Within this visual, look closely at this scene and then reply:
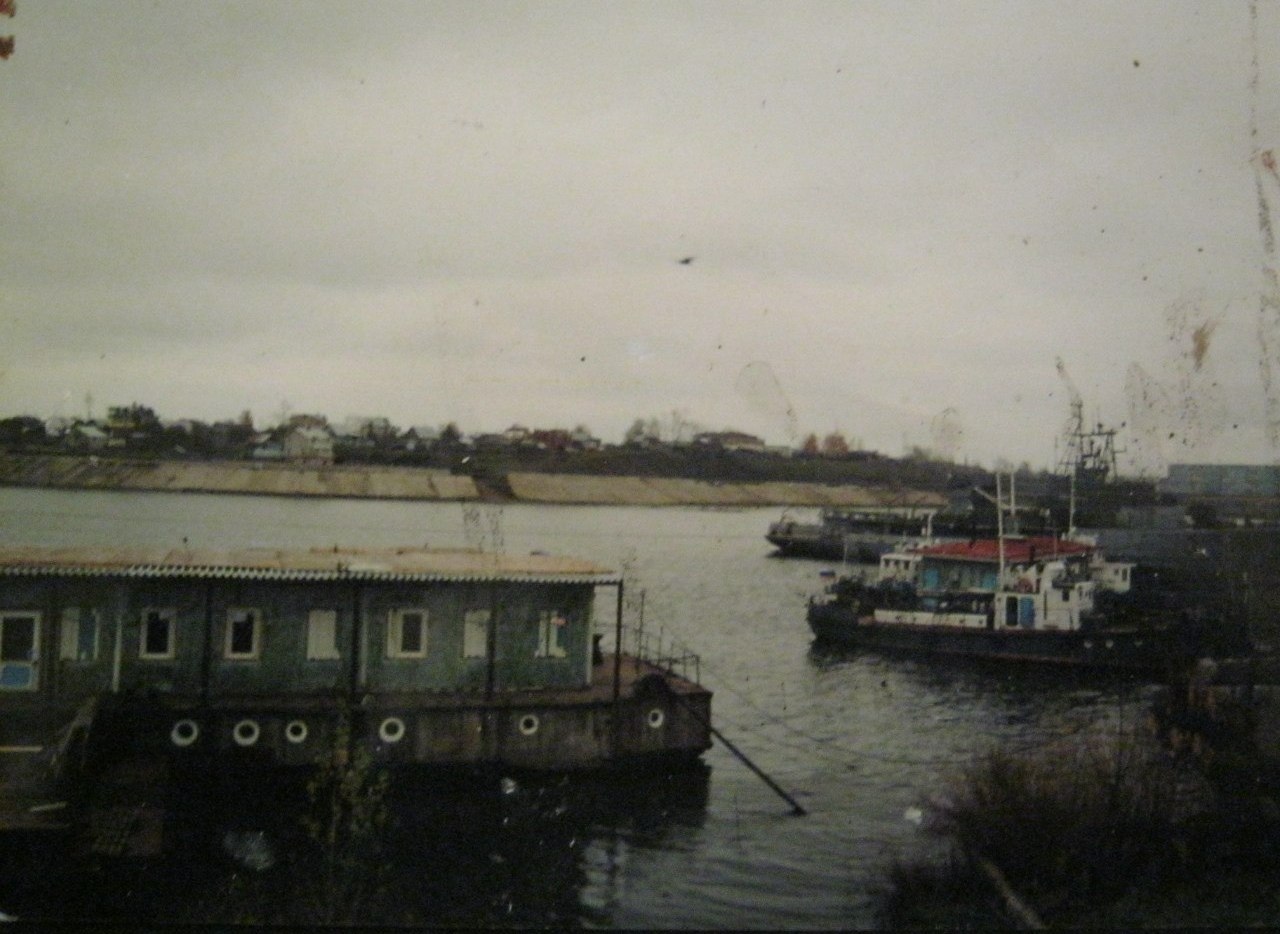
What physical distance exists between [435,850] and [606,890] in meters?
1.91

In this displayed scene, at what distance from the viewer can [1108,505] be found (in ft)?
78.4

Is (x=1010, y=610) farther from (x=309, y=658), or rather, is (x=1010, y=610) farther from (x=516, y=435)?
(x=309, y=658)

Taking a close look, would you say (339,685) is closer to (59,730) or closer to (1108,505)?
(59,730)

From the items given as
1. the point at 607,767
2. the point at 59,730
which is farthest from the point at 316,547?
the point at 607,767

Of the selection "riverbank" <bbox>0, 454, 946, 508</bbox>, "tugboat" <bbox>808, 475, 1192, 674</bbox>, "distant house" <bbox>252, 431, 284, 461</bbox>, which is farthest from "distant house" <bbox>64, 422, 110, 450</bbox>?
"tugboat" <bbox>808, 475, 1192, 674</bbox>

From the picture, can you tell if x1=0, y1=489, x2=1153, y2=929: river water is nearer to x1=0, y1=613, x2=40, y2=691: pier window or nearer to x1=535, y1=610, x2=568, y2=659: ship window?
x1=0, y1=613, x2=40, y2=691: pier window

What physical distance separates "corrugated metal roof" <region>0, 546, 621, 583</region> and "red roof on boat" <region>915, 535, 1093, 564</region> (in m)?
15.8

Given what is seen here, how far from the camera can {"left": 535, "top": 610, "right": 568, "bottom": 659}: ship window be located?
1285 cm

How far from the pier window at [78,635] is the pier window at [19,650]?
24 centimetres

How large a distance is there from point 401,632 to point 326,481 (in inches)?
144

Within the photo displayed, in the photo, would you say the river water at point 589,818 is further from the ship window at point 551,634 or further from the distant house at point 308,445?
the ship window at point 551,634

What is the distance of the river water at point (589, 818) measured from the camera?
33.2ft

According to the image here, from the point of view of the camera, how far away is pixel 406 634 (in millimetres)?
12070

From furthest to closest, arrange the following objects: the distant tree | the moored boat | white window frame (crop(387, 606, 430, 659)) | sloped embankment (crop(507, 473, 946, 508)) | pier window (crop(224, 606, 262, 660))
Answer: the moored boat < sloped embankment (crop(507, 473, 946, 508)) < white window frame (crop(387, 606, 430, 659)) < pier window (crop(224, 606, 262, 660)) < the distant tree
